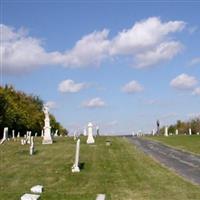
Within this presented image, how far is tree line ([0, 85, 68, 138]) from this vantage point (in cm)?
10350

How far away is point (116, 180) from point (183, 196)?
15.1ft

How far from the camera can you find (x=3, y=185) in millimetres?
20938

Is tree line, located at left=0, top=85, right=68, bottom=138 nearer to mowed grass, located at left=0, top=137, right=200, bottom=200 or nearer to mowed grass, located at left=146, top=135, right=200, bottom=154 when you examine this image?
mowed grass, located at left=146, top=135, right=200, bottom=154

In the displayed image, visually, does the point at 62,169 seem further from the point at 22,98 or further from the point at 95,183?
the point at 22,98

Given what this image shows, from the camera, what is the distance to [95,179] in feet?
72.3

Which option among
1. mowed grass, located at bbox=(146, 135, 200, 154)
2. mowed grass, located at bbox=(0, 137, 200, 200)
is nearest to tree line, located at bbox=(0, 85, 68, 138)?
mowed grass, located at bbox=(146, 135, 200, 154)

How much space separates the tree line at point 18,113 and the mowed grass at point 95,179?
7162cm

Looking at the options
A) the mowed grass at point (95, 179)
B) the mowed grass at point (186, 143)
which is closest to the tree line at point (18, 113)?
the mowed grass at point (186, 143)

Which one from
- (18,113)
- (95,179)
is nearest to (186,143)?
(95,179)

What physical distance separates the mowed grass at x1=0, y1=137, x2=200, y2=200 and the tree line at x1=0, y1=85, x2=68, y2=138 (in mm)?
71620

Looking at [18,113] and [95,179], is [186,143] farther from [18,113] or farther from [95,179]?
[18,113]

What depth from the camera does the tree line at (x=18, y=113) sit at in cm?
10350

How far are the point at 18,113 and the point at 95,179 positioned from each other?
3598 inches

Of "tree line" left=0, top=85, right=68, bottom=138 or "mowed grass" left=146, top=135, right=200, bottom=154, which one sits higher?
"tree line" left=0, top=85, right=68, bottom=138
